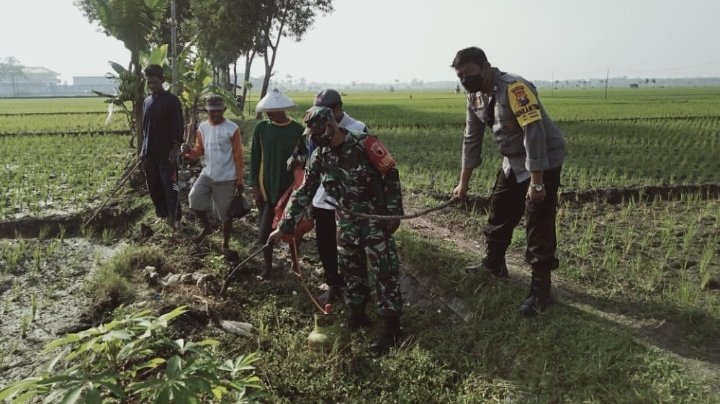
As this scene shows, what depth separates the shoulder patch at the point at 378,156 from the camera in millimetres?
3078

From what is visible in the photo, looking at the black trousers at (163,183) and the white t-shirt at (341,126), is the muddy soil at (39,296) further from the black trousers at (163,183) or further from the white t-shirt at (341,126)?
the white t-shirt at (341,126)

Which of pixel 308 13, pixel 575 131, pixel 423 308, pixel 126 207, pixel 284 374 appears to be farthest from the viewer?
pixel 308 13

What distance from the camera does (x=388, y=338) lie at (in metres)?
3.31

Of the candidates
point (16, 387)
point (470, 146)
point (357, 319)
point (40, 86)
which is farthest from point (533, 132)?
point (40, 86)

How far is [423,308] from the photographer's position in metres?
3.91

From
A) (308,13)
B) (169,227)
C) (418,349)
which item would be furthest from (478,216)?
(308,13)

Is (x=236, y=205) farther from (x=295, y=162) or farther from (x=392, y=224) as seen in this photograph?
(x=392, y=224)

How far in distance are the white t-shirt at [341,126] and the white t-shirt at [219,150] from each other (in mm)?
1387

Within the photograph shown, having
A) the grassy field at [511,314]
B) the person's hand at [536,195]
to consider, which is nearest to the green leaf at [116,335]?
the grassy field at [511,314]

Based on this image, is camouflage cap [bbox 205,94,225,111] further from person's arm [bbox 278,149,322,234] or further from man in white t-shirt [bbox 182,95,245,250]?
person's arm [bbox 278,149,322,234]

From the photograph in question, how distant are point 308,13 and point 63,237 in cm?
1960

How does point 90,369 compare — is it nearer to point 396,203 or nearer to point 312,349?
point 312,349

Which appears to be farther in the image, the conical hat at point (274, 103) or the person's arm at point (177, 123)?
the person's arm at point (177, 123)

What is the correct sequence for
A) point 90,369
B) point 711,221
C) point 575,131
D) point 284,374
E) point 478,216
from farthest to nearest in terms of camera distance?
point 575,131
point 478,216
point 711,221
point 284,374
point 90,369
